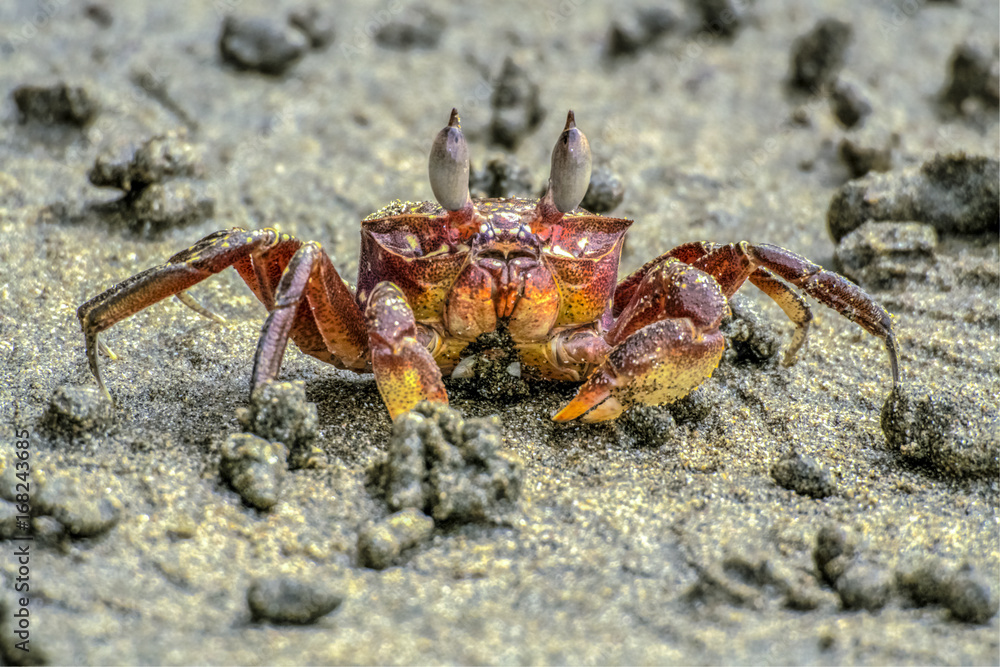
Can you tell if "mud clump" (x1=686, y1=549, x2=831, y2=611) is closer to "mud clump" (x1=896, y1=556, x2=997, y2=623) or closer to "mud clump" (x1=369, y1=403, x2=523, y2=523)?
"mud clump" (x1=896, y1=556, x2=997, y2=623)

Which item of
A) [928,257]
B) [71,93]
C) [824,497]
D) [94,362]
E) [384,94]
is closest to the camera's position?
[824,497]

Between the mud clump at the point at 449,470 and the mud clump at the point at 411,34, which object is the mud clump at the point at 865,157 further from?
the mud clump at the point at 449,470

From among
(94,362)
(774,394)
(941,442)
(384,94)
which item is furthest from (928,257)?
(94,362)

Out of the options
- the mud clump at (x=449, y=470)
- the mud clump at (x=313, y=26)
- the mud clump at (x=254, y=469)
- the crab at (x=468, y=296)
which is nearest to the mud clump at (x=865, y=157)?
the crab at (x=468, y=296)

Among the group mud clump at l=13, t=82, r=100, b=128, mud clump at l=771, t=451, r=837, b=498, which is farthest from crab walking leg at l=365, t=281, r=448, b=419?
mud clump at l=13, t=82, r=100, b=128

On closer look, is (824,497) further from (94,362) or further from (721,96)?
(721,96)

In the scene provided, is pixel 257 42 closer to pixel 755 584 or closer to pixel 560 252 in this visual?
pixel 560 252
